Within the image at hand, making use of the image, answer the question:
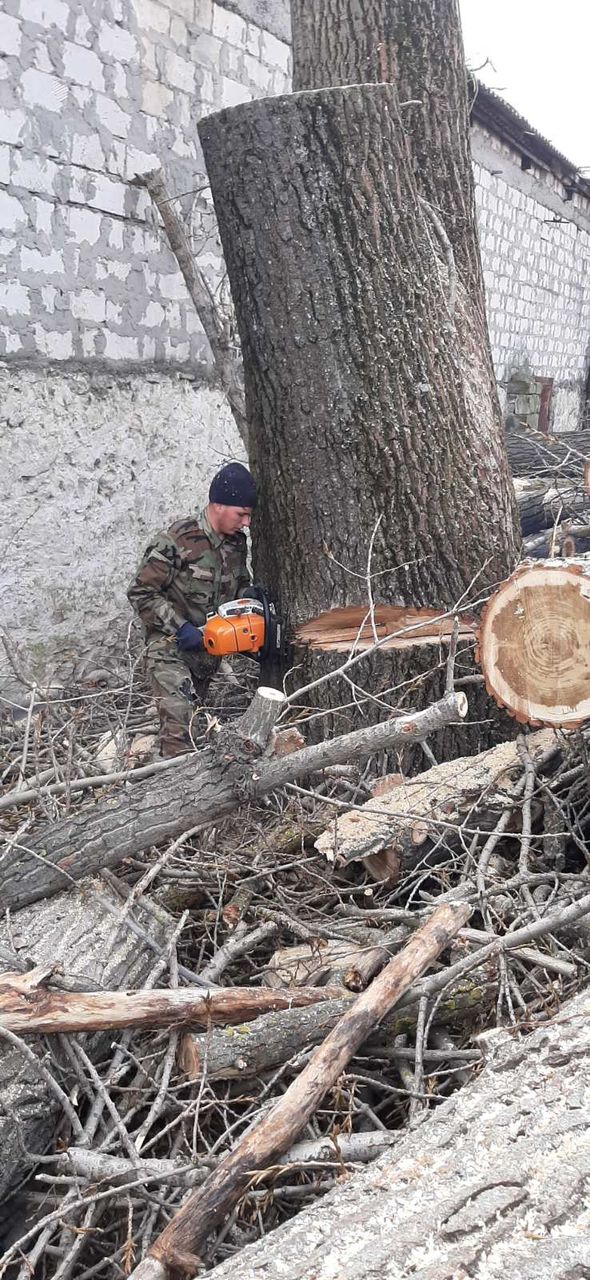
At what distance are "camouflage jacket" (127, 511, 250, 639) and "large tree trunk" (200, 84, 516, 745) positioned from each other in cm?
73

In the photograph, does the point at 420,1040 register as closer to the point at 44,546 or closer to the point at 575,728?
the point at 575,728

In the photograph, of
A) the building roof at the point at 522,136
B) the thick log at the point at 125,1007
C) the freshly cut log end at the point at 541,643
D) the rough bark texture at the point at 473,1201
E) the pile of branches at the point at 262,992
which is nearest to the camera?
the rough bark texture at the point at 473,1201

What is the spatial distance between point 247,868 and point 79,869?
0.47 m

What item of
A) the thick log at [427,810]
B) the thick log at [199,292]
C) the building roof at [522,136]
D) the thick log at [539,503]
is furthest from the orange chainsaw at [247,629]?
the building roof at [522,136]

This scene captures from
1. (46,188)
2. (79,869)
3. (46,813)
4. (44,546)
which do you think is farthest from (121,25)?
(79,869)

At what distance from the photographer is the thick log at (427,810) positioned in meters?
2.80

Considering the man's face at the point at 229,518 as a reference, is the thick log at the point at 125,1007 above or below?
below

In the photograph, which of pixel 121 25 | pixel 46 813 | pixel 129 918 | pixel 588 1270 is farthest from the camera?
pixel 121 25

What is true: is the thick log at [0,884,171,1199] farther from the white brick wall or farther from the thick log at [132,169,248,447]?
the thick log at [132,169,248,447]

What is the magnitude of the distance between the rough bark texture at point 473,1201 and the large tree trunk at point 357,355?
1.67 m

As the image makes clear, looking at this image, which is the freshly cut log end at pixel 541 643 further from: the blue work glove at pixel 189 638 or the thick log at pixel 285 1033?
the blue work glove at pixel 189 638

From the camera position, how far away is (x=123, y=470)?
17.4 ft

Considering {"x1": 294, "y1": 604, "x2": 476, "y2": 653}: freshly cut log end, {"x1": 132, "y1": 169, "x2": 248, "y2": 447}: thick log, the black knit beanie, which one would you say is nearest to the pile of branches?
{"x1": 294, "y1": 604, "x2": 476, "y2": 653}: freshly cut log end

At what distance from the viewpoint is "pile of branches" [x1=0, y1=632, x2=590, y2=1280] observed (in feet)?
6.57
